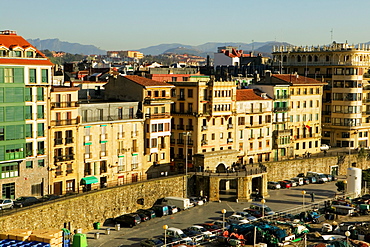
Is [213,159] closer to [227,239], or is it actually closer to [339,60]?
[227,239]

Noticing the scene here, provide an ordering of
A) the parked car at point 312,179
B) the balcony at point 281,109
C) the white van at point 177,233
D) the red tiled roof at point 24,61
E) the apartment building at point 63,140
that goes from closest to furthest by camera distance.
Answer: the white van at point 177,233 < the red tiled roof at point 24,61 < the apartment building at point 63,140 < the parked car at point 312,179 < the balcony at point 281,109

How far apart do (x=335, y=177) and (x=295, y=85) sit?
17701mm

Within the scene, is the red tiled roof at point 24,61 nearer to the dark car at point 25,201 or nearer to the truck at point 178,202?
the dark car at point 25,201

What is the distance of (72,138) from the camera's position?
274 ft

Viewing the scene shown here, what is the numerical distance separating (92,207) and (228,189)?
1142 inches

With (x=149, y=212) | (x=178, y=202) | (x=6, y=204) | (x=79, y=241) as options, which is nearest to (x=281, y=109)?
(x=178, y=202)

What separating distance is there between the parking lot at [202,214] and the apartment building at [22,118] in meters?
10.7

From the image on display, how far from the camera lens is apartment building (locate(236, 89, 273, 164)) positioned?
105950 millimetres

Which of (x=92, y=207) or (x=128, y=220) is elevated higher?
(x=92, y=207)

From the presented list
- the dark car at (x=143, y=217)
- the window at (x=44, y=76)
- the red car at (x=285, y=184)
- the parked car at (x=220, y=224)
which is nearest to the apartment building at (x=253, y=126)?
Answer: the red car at (x=285, y=184)

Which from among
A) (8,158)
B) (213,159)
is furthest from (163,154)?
(8,158)

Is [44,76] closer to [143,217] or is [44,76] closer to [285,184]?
[143,217]

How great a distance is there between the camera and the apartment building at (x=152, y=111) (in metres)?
93.3

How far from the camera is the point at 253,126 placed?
4242 inches
